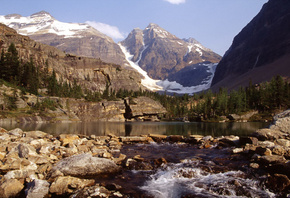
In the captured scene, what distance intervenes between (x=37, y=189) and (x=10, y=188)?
4.11 ft

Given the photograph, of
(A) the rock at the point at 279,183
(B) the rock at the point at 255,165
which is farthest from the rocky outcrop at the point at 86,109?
(A) the rock at the point at 279,183

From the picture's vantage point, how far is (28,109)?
7044cm

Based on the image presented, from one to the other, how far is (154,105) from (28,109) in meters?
82.5

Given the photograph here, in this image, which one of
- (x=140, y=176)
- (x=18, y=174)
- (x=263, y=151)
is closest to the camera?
(x=18, y=174)

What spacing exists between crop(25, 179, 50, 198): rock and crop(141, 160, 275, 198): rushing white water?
14.8 feet

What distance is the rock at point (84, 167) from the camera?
1091cm

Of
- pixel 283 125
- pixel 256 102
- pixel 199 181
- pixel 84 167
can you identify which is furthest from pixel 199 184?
pixel 256 102

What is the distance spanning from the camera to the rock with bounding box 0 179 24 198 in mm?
8258

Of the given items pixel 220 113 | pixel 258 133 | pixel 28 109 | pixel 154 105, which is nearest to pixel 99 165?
pixel 258 133

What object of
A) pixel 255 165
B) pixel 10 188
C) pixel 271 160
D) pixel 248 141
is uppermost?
pixel 271 160

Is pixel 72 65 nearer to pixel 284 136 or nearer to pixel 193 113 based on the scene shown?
pixel 193 113

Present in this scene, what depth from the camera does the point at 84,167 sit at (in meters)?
11.2

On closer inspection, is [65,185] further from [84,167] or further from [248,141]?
[248,141]

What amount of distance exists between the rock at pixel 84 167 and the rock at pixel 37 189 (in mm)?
1538
